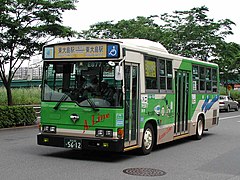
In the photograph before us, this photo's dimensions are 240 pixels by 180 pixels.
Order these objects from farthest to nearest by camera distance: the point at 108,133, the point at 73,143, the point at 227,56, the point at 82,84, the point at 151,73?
the point at 227,56 < the point at 151,73 < the point at 82,84 < the point at 73,143 < the point at 108,133

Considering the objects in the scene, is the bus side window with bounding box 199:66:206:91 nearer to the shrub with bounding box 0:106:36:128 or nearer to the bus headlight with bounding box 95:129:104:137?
the bus headlight with bounding box 95:129:104:137

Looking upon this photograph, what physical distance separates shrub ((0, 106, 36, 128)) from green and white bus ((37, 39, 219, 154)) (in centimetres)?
774

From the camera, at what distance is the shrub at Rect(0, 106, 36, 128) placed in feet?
58.1

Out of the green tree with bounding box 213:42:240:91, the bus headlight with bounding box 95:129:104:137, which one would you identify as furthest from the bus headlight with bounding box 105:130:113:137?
the green tree with bounding box 213:42:240:91

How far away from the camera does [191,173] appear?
8.99 m

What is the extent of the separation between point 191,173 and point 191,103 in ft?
18.2

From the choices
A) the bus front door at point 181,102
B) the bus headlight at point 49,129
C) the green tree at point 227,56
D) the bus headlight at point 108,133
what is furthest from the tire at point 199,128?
the green tree at point 227,56

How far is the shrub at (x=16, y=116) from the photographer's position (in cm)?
1772

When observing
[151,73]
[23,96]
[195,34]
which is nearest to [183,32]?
[195,34]

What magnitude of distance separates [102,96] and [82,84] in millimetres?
623

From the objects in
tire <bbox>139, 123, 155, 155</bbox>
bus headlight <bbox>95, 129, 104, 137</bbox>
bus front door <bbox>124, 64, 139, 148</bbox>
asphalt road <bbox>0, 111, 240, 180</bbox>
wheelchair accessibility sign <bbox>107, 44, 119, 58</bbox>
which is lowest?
asphalt road <bbox>0, 111, 240, 180</bbox>

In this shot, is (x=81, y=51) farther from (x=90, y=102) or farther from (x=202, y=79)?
(x=202, y=79)

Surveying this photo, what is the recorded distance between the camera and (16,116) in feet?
60.4

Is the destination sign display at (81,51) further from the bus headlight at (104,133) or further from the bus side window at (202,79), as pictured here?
the bus side window at (202,79)
